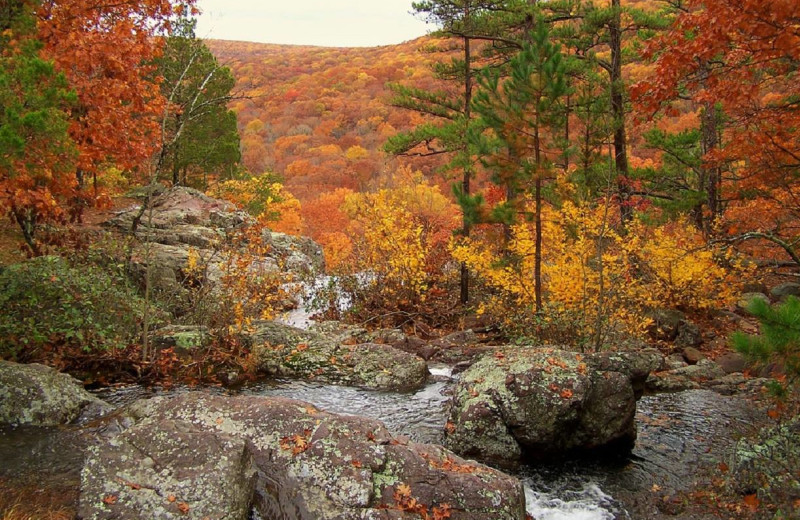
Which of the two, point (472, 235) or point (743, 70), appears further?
point (472, 235)

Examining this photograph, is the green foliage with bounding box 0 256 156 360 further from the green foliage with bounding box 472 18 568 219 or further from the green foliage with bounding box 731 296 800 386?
the green foliage with bounding box 731 296 800 386

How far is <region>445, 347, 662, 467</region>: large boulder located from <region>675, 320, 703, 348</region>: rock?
5739 millimetres

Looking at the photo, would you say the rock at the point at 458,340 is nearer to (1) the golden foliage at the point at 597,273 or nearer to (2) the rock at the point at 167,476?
(1) the golden foliage at the point at 597,273

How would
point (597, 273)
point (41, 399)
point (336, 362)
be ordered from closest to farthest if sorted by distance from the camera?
point (41, 399)
point (336, 362)
point (597, 273)

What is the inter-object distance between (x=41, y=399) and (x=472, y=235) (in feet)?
35.4

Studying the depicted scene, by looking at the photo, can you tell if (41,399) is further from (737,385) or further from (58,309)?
(737,385)

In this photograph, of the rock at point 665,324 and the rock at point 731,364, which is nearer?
the rock at point 731,364

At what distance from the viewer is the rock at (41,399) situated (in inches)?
234

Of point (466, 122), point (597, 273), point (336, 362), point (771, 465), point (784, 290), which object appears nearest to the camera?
point (771, 465)

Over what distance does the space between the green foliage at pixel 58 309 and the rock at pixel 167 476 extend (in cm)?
388

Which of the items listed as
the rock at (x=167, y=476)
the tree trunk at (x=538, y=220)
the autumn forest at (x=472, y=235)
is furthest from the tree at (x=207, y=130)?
the rock at (x=167, y=476)

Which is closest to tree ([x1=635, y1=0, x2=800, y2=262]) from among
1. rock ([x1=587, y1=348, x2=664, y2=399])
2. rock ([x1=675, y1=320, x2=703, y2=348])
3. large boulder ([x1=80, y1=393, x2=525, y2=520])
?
rock ([x1=587, y1=348, x2=664, y2=399])

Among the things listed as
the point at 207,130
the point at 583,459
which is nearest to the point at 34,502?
the point at 583,459

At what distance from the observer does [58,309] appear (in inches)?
299
